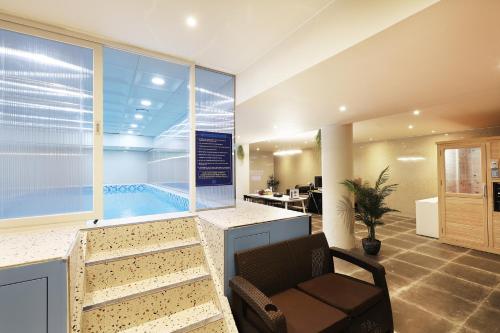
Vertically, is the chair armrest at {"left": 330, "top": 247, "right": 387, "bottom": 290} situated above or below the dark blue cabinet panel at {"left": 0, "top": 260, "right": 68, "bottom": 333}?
below

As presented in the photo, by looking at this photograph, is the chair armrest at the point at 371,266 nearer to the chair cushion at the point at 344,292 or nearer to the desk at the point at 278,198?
the chair cushion at the point at 344,292

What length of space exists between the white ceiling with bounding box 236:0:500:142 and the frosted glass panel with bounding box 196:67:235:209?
33 cm

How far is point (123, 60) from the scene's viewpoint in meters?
3.00

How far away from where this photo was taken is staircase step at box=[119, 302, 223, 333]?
1.53 meters

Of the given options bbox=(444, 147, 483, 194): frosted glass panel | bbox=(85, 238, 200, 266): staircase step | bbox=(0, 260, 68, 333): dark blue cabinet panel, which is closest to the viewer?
bbox=(0, 260, 68, 333): dark blue cabinet panel

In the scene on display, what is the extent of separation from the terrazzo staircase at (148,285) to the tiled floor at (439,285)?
6.54 feet

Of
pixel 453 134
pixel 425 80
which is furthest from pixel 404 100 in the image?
pixel 453 134

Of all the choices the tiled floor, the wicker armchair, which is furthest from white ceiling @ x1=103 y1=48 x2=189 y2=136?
the tiled floor

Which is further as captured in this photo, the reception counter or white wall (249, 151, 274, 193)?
white wall (249, 151, 274, 193)

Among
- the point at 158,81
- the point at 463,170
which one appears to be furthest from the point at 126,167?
the point at 463,170

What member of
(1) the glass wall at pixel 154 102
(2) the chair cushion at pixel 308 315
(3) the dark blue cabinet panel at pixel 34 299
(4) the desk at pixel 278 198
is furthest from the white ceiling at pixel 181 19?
(4) the desk at pixel 278 198

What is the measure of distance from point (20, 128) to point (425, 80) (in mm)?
4011

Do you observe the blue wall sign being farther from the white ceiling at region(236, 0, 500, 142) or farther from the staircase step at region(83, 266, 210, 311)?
the staircase step at region(83, 266, 210, 311)

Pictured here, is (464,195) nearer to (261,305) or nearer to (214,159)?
(214,159)
